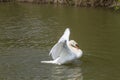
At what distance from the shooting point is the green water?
50.7 feet

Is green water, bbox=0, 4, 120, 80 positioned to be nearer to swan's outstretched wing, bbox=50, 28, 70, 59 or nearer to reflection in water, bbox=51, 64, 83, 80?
reflection in water, bbox=51, 64, 83, 80

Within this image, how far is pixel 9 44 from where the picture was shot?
20000mm

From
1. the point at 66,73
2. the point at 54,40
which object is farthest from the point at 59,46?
the point at 54,40

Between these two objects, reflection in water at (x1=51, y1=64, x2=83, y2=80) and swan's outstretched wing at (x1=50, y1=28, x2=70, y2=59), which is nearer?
reflection in water at (x1=51, y1=64, x2=83, y2=80)

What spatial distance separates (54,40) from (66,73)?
636cm

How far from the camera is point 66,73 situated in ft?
50.4

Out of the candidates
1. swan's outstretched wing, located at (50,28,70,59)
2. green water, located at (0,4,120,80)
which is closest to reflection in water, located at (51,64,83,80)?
green water, located at (0,4,120,80)

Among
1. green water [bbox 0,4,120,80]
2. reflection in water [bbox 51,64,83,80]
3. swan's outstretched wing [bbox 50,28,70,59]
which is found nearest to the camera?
reflection in water [bbox 51,64,83,80]

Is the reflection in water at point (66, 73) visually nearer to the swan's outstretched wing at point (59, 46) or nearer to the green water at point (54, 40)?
the green water at point (54, 40)

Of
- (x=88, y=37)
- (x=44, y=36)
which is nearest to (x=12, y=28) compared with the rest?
(x=44, y=36)

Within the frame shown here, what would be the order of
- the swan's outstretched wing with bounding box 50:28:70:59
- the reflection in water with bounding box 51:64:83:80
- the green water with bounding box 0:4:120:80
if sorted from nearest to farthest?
the reflection in water with bounding box 51:64:83:80 → the green water with bounding box 0:4:120:80 → the swan's outstretched wing with bounding box 50:28:70:59

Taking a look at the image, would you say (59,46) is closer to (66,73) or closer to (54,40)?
(66,73)

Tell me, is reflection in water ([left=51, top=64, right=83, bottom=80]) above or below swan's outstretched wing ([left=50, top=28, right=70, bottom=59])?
below

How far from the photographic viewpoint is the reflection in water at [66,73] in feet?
48.8
